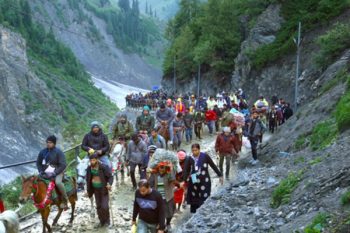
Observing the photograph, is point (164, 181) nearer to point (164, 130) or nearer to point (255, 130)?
point (255, 130)

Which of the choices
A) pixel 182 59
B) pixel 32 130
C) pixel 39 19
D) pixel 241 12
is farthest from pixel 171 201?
pixel 39 19

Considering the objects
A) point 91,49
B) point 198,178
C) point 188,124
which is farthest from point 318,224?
point 91,49

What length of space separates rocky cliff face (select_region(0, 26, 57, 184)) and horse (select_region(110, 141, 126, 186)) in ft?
122

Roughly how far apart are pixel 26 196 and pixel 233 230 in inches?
171

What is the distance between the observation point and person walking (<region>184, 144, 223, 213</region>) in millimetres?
10961

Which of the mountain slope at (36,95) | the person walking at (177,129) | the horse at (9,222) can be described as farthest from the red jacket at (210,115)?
the horse at (9,222)

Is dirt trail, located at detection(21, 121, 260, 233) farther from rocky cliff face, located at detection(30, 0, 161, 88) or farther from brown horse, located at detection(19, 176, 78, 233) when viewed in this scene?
rocky cliff face, located at detection(30, 0, 161, 88)

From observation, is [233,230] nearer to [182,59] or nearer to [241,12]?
[241,12]

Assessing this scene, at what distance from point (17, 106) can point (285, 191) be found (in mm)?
72016

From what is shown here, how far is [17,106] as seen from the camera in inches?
3022

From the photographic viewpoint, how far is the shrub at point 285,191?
9851mm

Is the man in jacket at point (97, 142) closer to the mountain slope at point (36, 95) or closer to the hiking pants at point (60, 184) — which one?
the hiking pants at point (60, 184)

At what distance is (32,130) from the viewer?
244 ft

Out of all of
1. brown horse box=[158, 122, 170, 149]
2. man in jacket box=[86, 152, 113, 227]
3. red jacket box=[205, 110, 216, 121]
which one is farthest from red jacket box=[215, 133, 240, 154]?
red jacket box=[205, 110, 216, 121]
